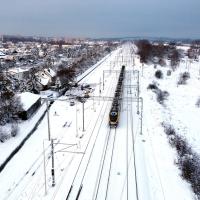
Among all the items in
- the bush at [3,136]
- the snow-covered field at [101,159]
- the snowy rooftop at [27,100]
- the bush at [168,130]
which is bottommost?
the snow-covered field at [101,159]

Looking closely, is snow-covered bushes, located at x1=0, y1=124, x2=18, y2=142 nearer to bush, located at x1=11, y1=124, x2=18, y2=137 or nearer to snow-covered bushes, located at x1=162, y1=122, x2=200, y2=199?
bush, located at x1=11, y1=124, x2=18, y2=137

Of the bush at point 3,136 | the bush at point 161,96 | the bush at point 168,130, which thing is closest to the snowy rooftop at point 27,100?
the bush at point 3,136

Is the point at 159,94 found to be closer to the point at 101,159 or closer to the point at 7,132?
the point at 101,159

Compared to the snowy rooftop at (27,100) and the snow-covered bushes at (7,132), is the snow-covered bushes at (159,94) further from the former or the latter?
the snow-covered bushes at (7,132)

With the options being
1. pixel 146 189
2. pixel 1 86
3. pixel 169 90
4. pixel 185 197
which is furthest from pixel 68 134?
pixel 169 90

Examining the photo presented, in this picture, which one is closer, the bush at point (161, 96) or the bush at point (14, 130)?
the bush at point (14, 130)

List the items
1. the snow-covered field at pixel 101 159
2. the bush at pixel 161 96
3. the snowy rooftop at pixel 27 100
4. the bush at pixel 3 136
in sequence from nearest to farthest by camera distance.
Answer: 1. the snow-covered field at pixel 101 159
2. the bush at pixel 3 136
3. the snowy rooftop at pixel 27 100
4. the bush at pixel 161 96

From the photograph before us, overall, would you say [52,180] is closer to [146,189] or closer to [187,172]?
[146,189]
